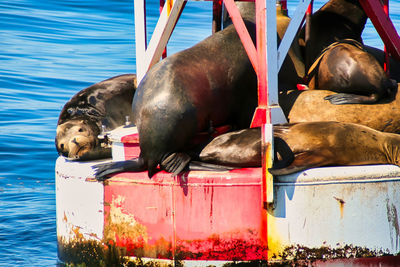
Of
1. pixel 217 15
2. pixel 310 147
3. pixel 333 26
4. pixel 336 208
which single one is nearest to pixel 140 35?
pixel 217 15

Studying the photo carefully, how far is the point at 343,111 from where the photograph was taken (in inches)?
238

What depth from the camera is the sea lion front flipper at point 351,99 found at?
238 inches

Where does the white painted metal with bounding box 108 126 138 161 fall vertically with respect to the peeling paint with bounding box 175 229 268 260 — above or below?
above

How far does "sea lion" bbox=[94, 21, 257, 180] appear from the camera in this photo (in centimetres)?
549

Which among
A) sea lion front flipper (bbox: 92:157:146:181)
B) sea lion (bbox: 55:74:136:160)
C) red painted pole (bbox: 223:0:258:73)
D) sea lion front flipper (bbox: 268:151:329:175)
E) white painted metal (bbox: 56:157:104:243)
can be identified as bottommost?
white painted metal (bbox: 56:157:104:243)

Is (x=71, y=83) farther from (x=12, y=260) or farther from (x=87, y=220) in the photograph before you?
(x=87, y=220)

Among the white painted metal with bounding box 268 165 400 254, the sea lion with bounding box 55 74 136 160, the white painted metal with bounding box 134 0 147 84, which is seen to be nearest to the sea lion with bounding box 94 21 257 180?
the white painted metal with bounding box 134 0 147 84

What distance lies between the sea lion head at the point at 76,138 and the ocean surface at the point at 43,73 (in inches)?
36.5

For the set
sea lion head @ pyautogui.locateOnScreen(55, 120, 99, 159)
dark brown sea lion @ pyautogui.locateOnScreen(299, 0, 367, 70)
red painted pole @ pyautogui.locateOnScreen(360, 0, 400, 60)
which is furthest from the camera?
dark brown sea lion @ pyautogui.locateOnScreen(299, 0, 367, 70)

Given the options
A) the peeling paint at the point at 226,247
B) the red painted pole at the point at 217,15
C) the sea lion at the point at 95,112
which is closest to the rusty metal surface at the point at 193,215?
the peeling paint at the point at 226,247

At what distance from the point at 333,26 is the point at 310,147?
1.86 m

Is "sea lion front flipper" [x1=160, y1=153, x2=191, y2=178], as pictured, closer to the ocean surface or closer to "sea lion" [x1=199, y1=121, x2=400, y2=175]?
"sea lion" [x1=199, y1=121, x2=400, y2=175]

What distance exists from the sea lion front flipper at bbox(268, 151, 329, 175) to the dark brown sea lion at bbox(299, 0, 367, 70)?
5.26ft

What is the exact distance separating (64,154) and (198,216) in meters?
1.93
